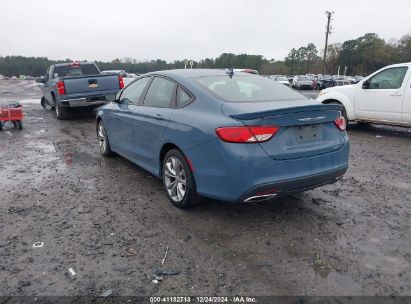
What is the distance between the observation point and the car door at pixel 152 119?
4.62 metres

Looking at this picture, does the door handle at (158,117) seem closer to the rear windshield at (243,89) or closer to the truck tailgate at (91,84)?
the rear windshield at (243,89)

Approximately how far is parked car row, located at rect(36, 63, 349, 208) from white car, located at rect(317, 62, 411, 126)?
17.0 ft

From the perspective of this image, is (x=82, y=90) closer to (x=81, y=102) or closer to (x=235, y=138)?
(x=81, y=102)

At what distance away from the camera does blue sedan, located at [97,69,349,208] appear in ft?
11.6

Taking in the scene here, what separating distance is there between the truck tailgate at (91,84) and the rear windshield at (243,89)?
7.90 meters

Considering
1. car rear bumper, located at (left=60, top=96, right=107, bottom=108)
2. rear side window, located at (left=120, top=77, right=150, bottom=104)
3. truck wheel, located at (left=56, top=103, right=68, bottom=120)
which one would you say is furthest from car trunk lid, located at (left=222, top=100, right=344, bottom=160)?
truck wheel, located at (left=56, top=103, right=68, bottom=120)

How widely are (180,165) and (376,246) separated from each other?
2.21 m

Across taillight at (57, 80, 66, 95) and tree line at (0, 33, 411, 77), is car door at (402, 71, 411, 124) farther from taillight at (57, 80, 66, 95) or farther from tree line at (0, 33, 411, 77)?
tree line at (0, 33, 411, 77)

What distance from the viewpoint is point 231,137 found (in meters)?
3.54

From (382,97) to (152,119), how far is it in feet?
21.6

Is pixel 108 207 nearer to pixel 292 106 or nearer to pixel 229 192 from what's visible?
pixel 229 192

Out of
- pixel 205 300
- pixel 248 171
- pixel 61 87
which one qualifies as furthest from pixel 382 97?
pixel 61 87

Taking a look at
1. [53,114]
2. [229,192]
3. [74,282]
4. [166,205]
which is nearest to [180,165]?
[166,205]

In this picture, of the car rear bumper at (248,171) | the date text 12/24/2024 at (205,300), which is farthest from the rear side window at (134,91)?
the date text 12/24/2024 at (205,300)
